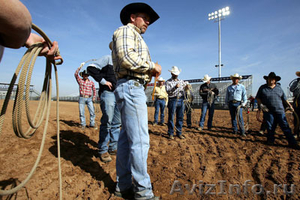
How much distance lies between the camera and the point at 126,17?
2.02 m

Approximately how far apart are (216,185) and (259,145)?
8.20ft

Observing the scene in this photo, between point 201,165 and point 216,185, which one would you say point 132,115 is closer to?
point 216,185

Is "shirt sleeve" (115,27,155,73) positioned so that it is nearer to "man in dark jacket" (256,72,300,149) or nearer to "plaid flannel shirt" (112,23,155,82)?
"plaid flannel shirt" (112,23,155,82)

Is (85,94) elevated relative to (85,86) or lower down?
lower down

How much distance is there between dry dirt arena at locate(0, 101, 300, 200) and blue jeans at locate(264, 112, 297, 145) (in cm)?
33

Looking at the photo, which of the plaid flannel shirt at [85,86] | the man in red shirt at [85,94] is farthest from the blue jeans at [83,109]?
the plaid flannel shirt at [85,86]

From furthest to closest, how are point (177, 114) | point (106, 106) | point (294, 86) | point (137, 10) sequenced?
1. point (294, 86)
2. point (177, 114)
3. point (106, 106)
4. point (137, 10)

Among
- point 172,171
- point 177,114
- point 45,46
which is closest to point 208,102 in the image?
point 177,114

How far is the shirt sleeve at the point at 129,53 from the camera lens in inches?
61.4

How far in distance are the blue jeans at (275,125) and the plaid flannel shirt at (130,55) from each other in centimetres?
385

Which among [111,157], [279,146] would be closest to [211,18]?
[279,146]

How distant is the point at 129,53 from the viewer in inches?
61.6

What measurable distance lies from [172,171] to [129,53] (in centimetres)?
180

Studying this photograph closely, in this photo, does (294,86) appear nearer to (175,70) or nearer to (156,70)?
(175,70)
